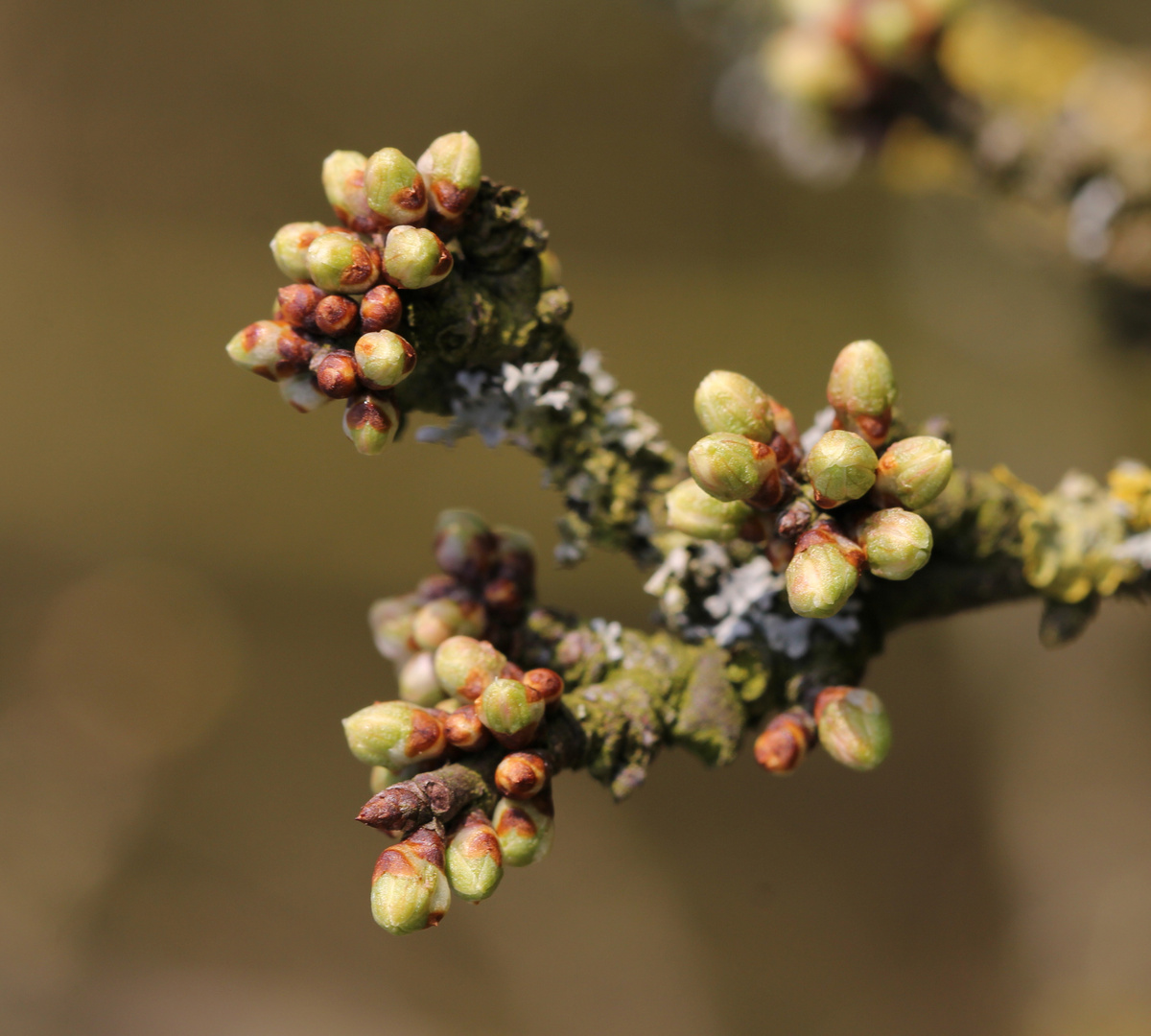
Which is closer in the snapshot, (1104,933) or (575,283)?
(1104,933)

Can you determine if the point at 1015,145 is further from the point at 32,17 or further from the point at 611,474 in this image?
the point at 32,17

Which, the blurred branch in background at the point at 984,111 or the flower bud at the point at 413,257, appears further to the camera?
the blurred branch in background at the point at 984,111

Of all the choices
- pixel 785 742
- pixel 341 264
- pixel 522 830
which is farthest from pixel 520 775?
pixel 341 264

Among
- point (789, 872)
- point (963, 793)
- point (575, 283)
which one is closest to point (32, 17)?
point (575, 283)

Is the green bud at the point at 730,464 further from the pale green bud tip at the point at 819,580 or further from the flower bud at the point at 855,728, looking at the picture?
the flower bud at the point at 855,728

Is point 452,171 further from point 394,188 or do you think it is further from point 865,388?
point 865,388

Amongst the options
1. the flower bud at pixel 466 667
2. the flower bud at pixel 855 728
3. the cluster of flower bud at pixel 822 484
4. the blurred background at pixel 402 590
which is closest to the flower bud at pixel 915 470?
the cluster of flower bud at pixel 822 484
